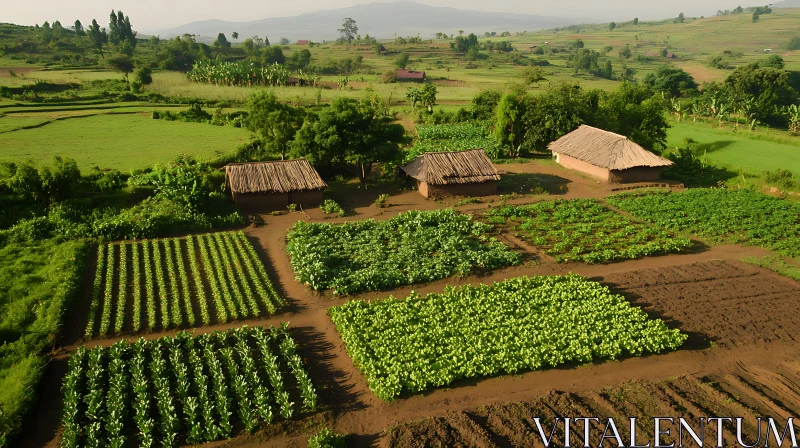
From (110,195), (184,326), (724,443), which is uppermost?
(110,195)

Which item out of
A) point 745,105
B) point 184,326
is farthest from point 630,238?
point 745,105

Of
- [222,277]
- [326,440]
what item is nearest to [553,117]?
[222,277]

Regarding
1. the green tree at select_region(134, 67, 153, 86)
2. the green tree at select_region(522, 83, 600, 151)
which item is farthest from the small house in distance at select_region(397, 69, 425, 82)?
the green tree at select_region(522, 83, 600, 151)

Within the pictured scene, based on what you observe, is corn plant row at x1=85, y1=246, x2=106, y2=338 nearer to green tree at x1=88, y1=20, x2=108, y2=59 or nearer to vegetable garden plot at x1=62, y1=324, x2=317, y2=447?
vegetable garden plot at x1=62, y1=324, x2=317, y2=447

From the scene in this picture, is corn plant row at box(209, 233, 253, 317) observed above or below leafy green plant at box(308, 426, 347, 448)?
above

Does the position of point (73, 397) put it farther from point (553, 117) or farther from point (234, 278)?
point (553, 117)

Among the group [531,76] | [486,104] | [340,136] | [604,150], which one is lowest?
[604,150]

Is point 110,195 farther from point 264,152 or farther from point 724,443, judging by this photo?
point 724,443
